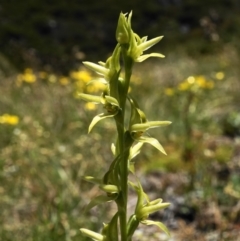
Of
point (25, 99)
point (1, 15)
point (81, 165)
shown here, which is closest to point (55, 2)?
point (1, 15)

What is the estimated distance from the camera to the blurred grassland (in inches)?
128

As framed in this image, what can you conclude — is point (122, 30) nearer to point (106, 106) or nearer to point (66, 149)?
point (106, 106)

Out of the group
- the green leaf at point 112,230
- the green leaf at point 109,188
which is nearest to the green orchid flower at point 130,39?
the green leaf at point 109,188

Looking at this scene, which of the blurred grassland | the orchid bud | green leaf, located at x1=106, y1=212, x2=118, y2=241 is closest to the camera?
the orchid bud

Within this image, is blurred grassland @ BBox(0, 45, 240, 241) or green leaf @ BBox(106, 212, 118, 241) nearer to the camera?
green leaf @ BBox(106, 212, 118, 241)

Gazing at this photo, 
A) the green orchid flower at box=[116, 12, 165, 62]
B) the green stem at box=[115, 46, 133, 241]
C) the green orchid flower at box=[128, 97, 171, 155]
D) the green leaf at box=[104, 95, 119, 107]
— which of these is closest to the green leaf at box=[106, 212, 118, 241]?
the green stem at box=[115, 46, 133, 241]

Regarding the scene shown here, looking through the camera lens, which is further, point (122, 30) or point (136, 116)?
point (136, 116)

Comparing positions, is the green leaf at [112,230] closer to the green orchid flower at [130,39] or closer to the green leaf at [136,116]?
the green leaf at [136,116]

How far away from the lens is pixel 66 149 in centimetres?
448

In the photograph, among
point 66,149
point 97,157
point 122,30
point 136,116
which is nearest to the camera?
point 122,30

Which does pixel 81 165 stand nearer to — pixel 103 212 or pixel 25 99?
pixel 103 212

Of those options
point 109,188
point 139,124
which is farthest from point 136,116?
point 109,188

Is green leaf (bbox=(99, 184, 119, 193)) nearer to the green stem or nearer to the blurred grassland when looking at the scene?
the green stem

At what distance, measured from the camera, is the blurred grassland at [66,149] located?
128 inches
